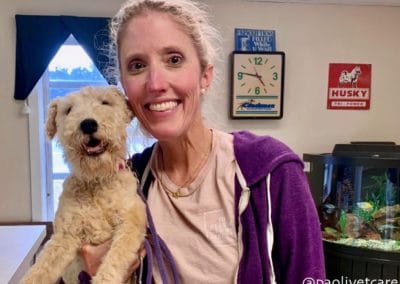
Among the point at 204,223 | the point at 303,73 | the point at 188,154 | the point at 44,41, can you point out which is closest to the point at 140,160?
the point at 188,154

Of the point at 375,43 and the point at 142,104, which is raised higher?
the point at 375,43

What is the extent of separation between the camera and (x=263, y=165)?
83 centimetres

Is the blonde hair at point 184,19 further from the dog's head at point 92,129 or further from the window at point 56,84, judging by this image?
the window at point 56,84

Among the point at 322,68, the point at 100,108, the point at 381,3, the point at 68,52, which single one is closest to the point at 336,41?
the point at 322,68

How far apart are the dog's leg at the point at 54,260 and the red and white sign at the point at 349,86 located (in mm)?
2550

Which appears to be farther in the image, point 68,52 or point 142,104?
point 68,52

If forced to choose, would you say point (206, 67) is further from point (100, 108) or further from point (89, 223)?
point (89, 223)

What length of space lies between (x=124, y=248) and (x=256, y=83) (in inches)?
86.4

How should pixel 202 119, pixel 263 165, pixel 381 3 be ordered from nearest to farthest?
pixel 263 165 < pixel 202 119 < pixel 381 3

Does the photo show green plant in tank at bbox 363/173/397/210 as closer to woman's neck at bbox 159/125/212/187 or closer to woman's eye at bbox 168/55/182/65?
woman's neck at bbox 159/125/212/187

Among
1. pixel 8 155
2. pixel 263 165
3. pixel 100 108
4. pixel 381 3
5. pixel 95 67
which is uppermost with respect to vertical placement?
pixel 381 3

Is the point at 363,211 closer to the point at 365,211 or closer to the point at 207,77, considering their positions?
the point at 365,211

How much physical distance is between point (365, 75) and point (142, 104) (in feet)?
8.55

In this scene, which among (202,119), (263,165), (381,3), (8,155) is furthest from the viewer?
(381,3)
